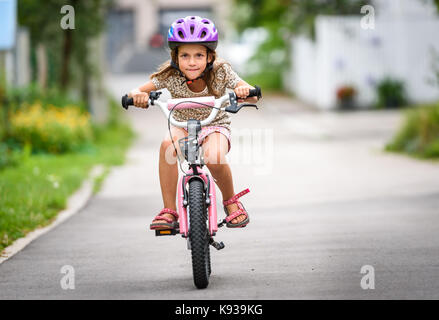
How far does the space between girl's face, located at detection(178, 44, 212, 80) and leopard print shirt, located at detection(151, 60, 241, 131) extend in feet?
0.48

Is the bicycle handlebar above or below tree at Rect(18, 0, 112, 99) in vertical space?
below

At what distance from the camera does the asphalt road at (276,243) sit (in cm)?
597

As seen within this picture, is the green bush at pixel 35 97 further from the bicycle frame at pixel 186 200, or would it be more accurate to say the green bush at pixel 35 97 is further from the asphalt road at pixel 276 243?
the bicycle frame at pixel 186 200

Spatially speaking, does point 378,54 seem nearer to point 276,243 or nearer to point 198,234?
point 276,243

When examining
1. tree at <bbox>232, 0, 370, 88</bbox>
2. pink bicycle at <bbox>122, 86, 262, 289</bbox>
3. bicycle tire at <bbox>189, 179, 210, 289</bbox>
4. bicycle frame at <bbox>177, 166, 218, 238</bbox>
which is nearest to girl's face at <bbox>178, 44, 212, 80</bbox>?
pink bicycle at <bbox>122, 86, 262, 289</bbox>

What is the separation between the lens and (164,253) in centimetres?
751

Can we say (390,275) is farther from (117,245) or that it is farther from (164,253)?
(117,245)

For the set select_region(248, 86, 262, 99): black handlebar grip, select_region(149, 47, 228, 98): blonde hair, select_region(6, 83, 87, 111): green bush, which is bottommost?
select_region(6, 83, 87, 111): green bush

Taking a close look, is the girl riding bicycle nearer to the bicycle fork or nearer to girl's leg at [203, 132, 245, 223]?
girl's leg at [203, 132, 245, 223]

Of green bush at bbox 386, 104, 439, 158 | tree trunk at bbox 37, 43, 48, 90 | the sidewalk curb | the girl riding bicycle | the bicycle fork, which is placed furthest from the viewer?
tree trunk at bbox 37, 43, 48, 90

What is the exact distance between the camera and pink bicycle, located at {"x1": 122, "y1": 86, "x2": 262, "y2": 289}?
5820 millimetres

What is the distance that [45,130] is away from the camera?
54.8 feet

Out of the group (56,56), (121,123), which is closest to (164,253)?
(56,56)

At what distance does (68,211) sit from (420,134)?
28.4 ft
